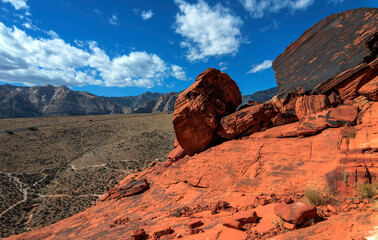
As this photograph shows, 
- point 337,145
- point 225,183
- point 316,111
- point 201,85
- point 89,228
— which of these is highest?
point 201,85

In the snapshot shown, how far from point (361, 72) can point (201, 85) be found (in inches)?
322

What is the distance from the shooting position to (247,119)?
1120cm

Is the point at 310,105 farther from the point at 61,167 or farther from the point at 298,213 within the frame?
the point at 61,167

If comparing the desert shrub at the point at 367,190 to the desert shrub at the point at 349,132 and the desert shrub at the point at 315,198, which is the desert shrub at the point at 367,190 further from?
the desert shrub at the point at 349,132

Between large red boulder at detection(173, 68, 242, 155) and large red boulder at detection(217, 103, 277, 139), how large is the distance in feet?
3.64

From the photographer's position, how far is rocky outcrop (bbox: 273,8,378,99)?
857 centimetres

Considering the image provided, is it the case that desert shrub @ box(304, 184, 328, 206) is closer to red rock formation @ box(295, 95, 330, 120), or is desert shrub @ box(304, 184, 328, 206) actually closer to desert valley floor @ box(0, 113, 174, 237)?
red rock formation @ box(295, 95, 330, 120)

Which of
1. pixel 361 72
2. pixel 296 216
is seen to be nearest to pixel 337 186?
pixel 296 216

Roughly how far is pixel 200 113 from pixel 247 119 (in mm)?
3020

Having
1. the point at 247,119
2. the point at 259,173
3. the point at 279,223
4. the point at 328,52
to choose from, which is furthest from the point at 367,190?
the point at 328,52

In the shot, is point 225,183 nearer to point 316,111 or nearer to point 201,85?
point 316,111

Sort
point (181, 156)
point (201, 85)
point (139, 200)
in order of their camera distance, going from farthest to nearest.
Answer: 1. point (181, 156)
2. point (201, 85)
3. point (139, 200)

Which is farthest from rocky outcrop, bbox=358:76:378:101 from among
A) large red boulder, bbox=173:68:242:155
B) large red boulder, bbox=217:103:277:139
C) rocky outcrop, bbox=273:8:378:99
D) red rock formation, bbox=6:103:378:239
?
large red boulder, bbox=173:68:242:155

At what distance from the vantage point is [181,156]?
13.9m
